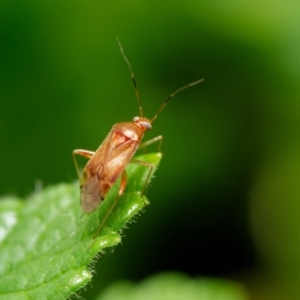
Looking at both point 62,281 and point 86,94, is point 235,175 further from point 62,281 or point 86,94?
point 62,281

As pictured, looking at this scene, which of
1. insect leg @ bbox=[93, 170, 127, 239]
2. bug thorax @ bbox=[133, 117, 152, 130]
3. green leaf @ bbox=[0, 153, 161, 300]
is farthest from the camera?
bug thorax @ bbox=[133, 117, 152, 130]

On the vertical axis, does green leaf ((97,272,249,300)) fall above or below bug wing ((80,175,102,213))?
below

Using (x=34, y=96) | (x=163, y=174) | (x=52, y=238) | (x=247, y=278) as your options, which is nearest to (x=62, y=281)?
(x=52, y=238)

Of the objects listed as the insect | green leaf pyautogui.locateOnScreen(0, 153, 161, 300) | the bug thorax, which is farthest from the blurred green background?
the insect

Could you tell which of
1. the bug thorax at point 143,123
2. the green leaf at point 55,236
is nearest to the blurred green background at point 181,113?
the green leaf at point 55,236

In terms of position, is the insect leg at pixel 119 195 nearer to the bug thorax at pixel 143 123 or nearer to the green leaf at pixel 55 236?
the green leaf at pixel 55 236

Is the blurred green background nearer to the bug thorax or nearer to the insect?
the bug thorax

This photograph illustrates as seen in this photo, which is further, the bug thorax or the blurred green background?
the blurred green background
